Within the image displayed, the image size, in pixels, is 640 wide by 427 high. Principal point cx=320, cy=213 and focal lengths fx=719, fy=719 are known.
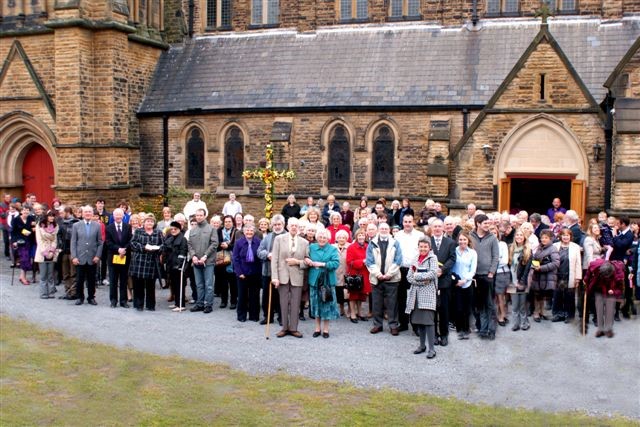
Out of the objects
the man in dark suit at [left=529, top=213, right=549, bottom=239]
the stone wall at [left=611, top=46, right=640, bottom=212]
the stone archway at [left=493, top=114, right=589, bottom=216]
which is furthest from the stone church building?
the man in dark suit at [left=529, top=213, right=549, bottom=239]

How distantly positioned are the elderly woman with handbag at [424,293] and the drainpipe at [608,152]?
8.89m

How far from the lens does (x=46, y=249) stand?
14258 millimetres

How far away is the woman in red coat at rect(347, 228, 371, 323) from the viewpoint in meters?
12.0

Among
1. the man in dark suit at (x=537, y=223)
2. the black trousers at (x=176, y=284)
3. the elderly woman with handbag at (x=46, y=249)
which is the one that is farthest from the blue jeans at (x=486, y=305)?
the elderly woman with handbag at (x=46, y=249)

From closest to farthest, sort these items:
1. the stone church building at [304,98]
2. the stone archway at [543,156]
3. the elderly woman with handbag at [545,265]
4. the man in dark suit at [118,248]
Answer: the elderly woman with handbag at [545,265] < the man in dark suit at [118,248] < the stone archway at [543,156] < the stone church building at [304,98]

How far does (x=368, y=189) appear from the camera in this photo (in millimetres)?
21625

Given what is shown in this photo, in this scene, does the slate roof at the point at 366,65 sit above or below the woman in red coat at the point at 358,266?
above

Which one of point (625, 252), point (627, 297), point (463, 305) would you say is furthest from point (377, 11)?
point (463, 305)

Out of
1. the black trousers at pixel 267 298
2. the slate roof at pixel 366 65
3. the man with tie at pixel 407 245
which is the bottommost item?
the black trousers at pixel 267 298

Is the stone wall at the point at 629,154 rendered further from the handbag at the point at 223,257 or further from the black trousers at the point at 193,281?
the black trousers at the point at 193,281

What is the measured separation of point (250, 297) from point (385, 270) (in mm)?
2576

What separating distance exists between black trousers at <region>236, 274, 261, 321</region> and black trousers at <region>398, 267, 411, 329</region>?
245 centimetres

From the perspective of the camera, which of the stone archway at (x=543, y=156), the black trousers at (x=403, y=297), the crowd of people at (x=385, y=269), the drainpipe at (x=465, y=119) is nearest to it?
the crowd of people at (x=385, y=269)

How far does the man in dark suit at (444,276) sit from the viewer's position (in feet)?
35.0
